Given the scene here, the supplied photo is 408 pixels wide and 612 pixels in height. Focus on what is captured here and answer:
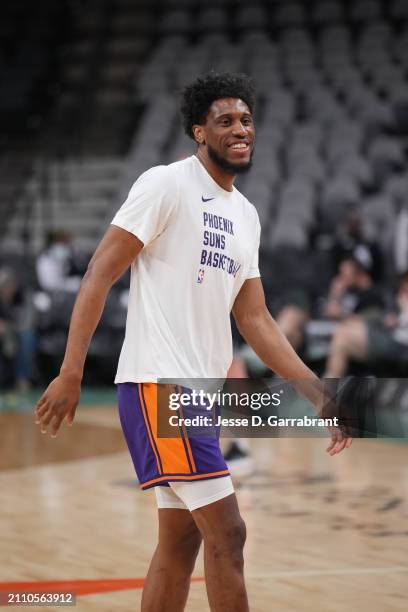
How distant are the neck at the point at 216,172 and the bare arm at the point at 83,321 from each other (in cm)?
32

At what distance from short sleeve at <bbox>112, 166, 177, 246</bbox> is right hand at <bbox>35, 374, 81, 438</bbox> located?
0.43 meters

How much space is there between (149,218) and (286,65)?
13316 mm

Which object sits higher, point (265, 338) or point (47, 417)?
point (265, 338)

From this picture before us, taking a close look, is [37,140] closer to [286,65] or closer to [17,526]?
[286,65]

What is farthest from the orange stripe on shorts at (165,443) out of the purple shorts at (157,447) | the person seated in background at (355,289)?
the person seated in background at (355,289)

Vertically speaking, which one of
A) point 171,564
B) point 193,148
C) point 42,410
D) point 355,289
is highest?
point 193,148

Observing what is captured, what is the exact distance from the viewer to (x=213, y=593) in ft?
8.77

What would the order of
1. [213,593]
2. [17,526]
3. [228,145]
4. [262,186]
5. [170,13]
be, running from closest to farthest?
[213,593]
[228,145]
[17,526]
[262,186]
[170,13]

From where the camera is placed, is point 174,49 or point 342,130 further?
point 174,49

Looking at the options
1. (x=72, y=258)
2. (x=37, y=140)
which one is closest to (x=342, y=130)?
(x=72, y=258)

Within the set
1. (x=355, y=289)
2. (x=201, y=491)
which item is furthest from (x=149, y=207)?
(x=355, y=289)

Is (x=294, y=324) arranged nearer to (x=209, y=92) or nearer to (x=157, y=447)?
(x=209, y=92)

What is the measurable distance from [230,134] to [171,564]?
1151mm

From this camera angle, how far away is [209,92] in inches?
115
